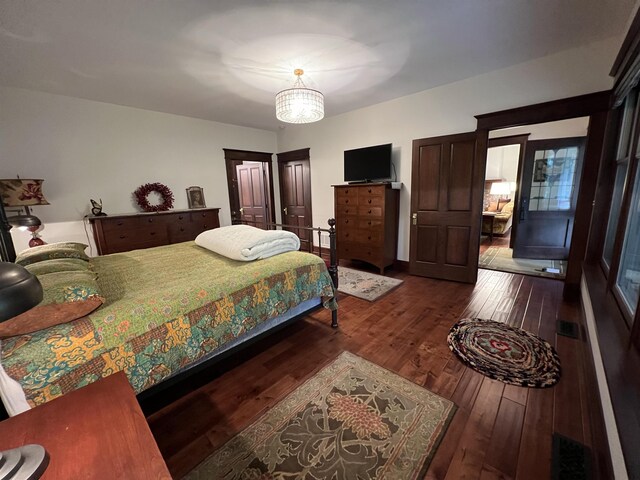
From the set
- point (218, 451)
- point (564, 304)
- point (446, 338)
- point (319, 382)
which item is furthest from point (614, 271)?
point (218, 451)

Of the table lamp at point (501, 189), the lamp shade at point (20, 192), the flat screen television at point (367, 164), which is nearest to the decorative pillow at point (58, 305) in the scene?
the lamp shade at point (20, 192)

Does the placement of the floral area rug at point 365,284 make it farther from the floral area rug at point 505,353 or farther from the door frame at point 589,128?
the door frame at point 589,128

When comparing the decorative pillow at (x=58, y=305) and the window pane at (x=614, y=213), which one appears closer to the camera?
the decorative pillow at (x=58, y=305)

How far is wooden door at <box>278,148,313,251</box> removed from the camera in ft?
17.6

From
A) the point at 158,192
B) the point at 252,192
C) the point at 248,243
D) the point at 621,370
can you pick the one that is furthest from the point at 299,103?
the point at 252,192

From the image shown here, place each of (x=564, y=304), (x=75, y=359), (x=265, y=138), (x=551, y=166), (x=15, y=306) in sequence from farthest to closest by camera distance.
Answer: (x=265, y=138)
(x=551, y=166)
(x=564, y=304)
(x=75, y=359)
(x=15, y=306)

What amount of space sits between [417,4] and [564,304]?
324 centimetres

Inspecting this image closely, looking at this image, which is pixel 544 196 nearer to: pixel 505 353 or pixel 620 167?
pixel 620 167

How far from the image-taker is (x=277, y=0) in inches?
70.0

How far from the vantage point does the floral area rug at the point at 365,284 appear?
10.8 ft

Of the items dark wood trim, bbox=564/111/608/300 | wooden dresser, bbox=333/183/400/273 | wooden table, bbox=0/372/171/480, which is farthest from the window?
wooden table, bbox=0/372/171/480

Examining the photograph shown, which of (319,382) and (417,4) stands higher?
(417,4)

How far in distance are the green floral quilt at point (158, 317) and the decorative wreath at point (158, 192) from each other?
6.17ft

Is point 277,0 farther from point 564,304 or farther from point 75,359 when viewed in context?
point 564,304
